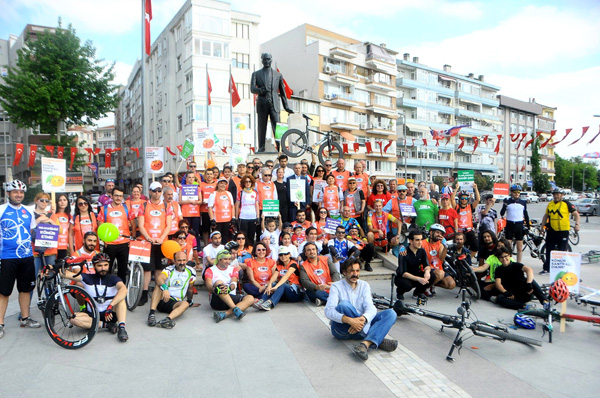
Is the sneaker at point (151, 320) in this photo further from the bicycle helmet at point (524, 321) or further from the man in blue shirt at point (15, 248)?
the bicycle helmet at point (524, 321)

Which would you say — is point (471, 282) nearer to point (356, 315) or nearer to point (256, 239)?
point (356, 315)

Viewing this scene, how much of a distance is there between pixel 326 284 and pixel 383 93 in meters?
47.5

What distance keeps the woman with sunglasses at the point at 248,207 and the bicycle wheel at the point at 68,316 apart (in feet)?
12.5

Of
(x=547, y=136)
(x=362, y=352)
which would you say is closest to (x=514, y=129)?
(x=547, y=136)

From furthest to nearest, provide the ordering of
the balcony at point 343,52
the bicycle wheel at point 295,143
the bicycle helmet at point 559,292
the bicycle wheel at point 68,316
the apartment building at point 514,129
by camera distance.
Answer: the apartment building at point 514,129, the balcony at point 343,52, the bicycle wheel at point 295,143, the bicycle helmet at point 559,292, the bicycle wheel at point 68,316

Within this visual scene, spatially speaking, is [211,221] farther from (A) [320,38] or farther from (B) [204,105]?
(A) [320,38]

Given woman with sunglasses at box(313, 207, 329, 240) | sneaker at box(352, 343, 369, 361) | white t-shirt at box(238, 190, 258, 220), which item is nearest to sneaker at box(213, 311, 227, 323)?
sneaker at box(352, 343, 369, 361)

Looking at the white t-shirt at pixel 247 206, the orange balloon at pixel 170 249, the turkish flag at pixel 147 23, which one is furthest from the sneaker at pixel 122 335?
the turkish flag at pixel 147 23

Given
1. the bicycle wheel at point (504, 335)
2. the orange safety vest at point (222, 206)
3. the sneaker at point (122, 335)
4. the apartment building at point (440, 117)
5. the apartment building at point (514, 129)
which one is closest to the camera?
the bicycle wheel at point (504, 335)

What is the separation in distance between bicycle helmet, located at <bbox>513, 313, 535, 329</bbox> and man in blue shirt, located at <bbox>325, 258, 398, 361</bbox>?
214cm

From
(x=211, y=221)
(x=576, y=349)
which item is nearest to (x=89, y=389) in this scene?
(x=211, y=221)

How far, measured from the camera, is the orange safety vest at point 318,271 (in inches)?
283

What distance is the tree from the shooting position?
24.2m

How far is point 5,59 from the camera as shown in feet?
166
